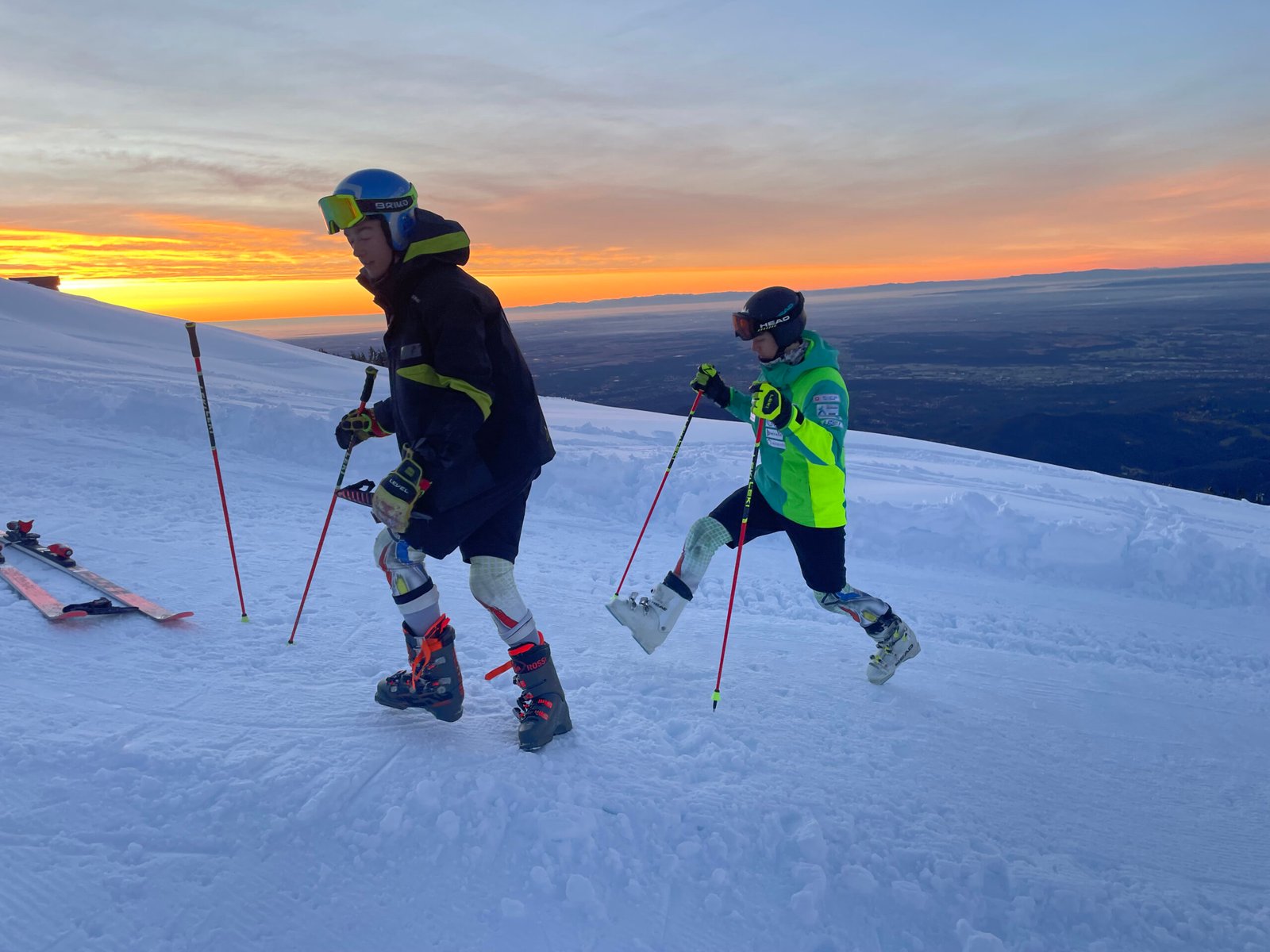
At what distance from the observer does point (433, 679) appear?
3.32 m

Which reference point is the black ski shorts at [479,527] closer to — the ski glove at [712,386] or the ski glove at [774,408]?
the ski glove at [774,408]

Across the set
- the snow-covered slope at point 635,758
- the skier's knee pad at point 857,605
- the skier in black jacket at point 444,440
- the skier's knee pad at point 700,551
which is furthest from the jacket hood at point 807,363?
the snow-covered slope at point 635,758

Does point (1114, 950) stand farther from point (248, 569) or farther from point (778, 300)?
point (248, 569)

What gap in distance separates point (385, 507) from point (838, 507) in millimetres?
2420

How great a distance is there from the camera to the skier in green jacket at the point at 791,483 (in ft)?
12.7

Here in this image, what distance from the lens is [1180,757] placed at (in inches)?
152

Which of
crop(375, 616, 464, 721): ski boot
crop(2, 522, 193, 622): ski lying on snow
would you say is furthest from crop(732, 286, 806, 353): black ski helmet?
crop(2, 522, 193, 622): ski lying on snow

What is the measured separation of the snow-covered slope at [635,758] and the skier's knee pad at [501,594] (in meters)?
0.51

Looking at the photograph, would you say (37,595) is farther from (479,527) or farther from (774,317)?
(774,317)

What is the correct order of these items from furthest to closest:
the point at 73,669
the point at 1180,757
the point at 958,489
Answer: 1. the point at 958,489
2. the point at 1180,757
3. the point at 73,669

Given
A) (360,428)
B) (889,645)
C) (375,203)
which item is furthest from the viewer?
(889,645)

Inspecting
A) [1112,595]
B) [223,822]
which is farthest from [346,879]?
[1112,595]

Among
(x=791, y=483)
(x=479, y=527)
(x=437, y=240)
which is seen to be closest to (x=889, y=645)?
(x=791, y=483)

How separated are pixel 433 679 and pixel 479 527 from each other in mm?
754
